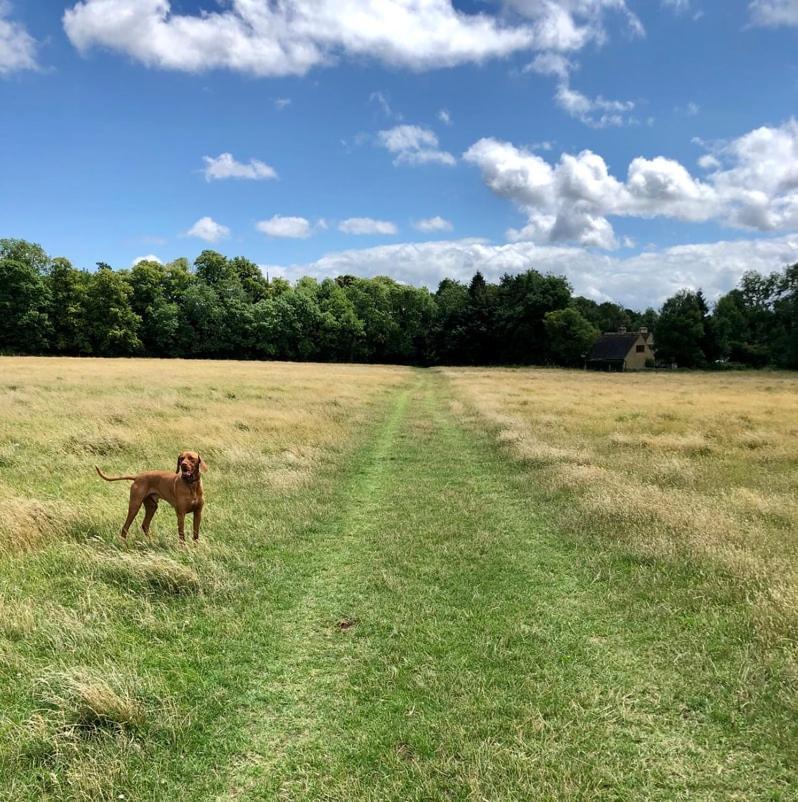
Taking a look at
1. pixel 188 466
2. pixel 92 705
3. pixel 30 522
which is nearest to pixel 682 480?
pixel 188 466

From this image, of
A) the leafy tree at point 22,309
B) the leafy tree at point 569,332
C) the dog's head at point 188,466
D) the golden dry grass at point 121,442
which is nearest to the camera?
the dog's head at point 188,466

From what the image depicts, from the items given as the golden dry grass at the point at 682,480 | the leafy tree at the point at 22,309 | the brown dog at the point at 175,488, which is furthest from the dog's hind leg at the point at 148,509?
the leafy tree at the point at 22,309

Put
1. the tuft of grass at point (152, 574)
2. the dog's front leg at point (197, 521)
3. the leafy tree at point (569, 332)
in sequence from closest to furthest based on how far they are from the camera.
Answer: the tuft of grass at point (152, 574) → the dog's front leg at point (197, 521) → the leafy tree at point (569, 332)

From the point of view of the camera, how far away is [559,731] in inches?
161

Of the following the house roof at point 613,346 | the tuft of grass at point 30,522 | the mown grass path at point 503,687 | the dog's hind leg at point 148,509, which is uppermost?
the house roof at point 613,346

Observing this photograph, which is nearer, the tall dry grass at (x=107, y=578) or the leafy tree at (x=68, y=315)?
the tall dry grass at (x=107, y=578)

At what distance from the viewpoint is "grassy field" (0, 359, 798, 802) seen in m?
3.72

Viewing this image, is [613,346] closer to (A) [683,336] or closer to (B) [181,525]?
(A) [683,336]

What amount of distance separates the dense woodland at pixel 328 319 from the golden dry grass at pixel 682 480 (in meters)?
59.1

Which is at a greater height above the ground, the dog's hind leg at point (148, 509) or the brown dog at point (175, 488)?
the brown dog at point (175, 488)

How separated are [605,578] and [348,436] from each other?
11.0 metres

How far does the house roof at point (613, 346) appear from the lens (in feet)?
276

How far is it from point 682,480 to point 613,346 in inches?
3158

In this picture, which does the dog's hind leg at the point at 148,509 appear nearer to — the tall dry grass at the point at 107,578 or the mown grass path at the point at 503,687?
the tall dry grass at the point at 107,578
